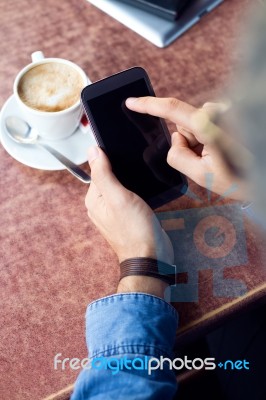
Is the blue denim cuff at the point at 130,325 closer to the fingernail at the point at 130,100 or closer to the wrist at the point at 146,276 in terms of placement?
the wrist at the point at 146,276

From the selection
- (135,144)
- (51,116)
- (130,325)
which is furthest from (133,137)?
(130,325)

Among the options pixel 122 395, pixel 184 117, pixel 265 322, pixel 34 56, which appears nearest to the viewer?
pixel 122 395

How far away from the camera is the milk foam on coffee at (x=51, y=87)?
0.71m

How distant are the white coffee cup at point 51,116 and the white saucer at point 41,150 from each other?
1 centimetres

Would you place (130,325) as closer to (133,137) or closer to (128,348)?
(128,348)

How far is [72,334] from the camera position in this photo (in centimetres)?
59

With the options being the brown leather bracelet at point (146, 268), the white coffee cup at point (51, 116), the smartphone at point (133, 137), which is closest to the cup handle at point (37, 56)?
the white coffee cup at point (51, 116)

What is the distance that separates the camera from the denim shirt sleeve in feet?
1.76

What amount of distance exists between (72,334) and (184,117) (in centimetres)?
30

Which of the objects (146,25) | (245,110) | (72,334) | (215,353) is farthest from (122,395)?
(146,25)

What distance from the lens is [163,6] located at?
0.81 metres

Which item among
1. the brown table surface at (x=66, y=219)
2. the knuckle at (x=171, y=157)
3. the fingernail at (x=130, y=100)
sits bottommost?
the brown table surface at (x=66, y=219)

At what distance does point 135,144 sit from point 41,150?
14 centimetres

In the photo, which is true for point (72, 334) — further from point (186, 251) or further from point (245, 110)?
point (245, 110)
